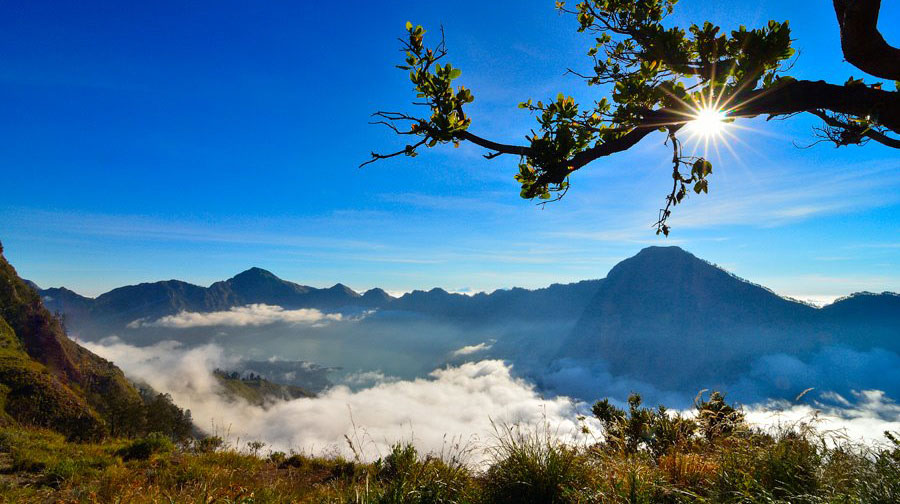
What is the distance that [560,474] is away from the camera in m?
5.57

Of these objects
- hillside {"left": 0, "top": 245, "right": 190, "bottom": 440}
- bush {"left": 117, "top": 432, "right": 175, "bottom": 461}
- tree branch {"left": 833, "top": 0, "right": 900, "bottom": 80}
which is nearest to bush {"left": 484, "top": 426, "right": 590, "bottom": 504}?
tree branch {"left": 833, "top": 0, "right": 900, "bottom": 80}

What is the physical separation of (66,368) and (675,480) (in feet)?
817

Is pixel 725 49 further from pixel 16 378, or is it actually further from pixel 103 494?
pixel 16 378

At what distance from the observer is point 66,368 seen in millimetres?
167000

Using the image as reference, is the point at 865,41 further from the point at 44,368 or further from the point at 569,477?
the point at 44,368

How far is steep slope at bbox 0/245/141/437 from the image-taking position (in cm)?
11394

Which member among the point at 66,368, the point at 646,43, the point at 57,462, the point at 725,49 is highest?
the point at 646,43

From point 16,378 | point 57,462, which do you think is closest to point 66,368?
point 16,378

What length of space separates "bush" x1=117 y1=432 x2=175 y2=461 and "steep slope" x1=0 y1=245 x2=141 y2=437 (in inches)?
5486

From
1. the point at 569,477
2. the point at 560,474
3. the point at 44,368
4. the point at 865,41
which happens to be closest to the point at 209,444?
the point at 560,474

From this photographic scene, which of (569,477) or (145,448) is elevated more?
(569,477)

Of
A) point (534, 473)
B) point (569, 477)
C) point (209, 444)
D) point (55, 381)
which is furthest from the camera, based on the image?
point (55, 381)

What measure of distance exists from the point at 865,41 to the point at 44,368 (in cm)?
22353

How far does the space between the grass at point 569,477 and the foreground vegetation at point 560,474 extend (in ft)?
0.07
